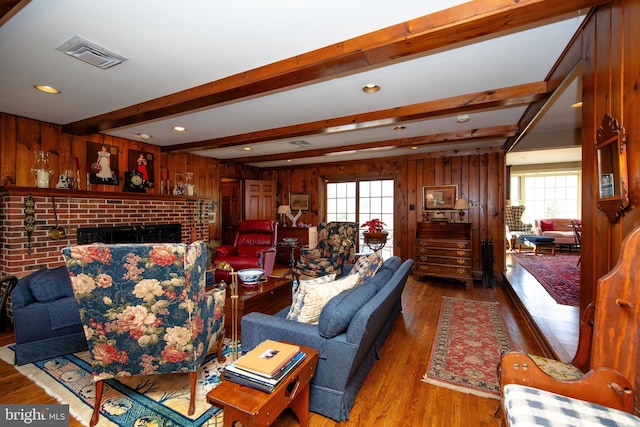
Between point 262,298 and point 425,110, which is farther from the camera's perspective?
point 425,110

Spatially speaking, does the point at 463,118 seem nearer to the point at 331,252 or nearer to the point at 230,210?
the point at 331,252

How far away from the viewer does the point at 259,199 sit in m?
6.45

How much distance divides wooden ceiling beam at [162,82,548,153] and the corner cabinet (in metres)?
2.37

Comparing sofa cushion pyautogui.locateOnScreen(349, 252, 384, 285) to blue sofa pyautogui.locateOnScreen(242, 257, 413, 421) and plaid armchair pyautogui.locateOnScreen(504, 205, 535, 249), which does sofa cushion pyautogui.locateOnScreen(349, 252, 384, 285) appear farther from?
plaid armchair pyautogui.locateOnScreen(504, 205, 535, 249)

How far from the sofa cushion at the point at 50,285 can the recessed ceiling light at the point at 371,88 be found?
3064 millimetres

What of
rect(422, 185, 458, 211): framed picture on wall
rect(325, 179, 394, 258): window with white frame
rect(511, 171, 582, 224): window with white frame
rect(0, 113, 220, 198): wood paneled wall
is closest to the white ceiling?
rect(0, 113, 220, 198): wood paneled wall

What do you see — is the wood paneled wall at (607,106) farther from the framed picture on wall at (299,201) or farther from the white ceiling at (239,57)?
the framed picture on wall at (299,201)

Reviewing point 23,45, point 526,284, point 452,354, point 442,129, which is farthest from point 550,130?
point 23,45

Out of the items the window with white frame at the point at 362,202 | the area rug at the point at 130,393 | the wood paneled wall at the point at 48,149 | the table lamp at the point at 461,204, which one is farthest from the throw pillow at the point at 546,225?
the wood paneled wall at the point at 48,149

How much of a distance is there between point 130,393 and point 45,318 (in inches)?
42.1

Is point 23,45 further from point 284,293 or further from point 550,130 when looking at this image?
point 550,130

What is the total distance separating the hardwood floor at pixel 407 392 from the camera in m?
1.66

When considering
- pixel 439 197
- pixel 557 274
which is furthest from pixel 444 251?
pixel 557 274

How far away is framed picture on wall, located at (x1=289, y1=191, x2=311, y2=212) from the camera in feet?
22.1
